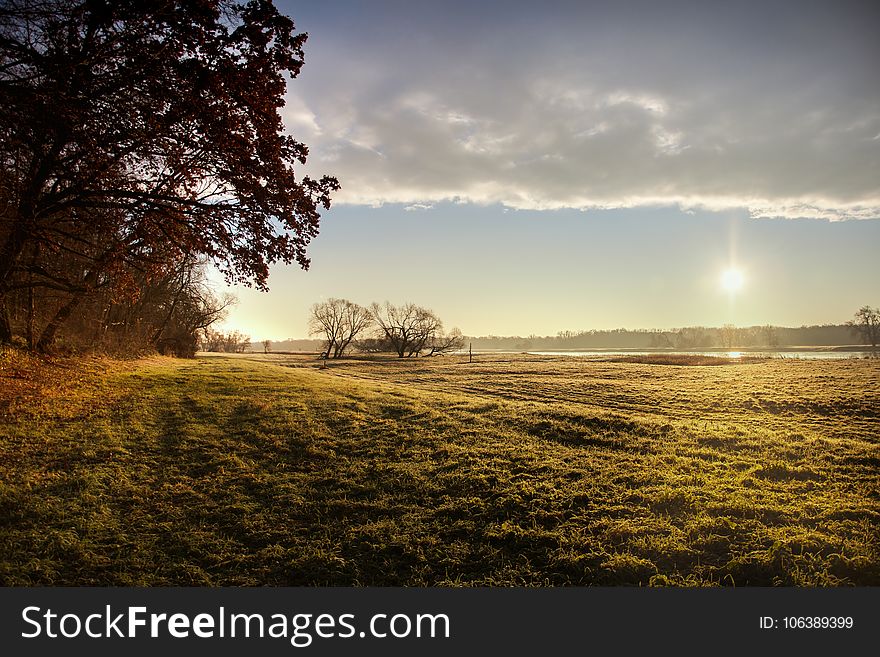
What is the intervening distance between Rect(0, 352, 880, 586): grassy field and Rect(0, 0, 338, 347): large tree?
400cm

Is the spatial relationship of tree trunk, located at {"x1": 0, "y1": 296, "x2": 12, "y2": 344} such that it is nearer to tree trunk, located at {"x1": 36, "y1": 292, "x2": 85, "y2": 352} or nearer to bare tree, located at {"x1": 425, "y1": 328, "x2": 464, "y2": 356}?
tree trunk, located at {"x1": 36, "y1": 292, "x2": 85, "y2": 352}

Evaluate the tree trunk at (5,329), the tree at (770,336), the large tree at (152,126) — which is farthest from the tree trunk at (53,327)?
the tree at (770,336)

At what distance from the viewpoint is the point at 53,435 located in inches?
366

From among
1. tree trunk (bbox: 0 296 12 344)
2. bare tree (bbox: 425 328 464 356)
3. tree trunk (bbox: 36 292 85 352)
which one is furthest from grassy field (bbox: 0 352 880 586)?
bare tree (bbox: 425 328 464 356)

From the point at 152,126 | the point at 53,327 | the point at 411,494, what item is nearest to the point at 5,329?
the point at 53,327

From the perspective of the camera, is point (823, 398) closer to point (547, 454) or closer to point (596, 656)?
point (547, 454)

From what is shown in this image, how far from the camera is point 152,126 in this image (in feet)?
23.6

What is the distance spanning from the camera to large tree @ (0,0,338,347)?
6676mm

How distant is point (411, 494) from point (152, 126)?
7.69 meters

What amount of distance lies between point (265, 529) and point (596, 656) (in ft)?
15.2

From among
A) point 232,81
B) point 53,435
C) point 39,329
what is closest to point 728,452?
point 232,81

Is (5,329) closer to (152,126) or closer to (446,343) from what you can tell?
(152,126)

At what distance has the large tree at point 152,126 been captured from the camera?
6.68m

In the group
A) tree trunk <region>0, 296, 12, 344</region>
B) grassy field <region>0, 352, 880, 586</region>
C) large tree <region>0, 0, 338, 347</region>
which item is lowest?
grassy field <region>0, 352, 880, 586</region>
